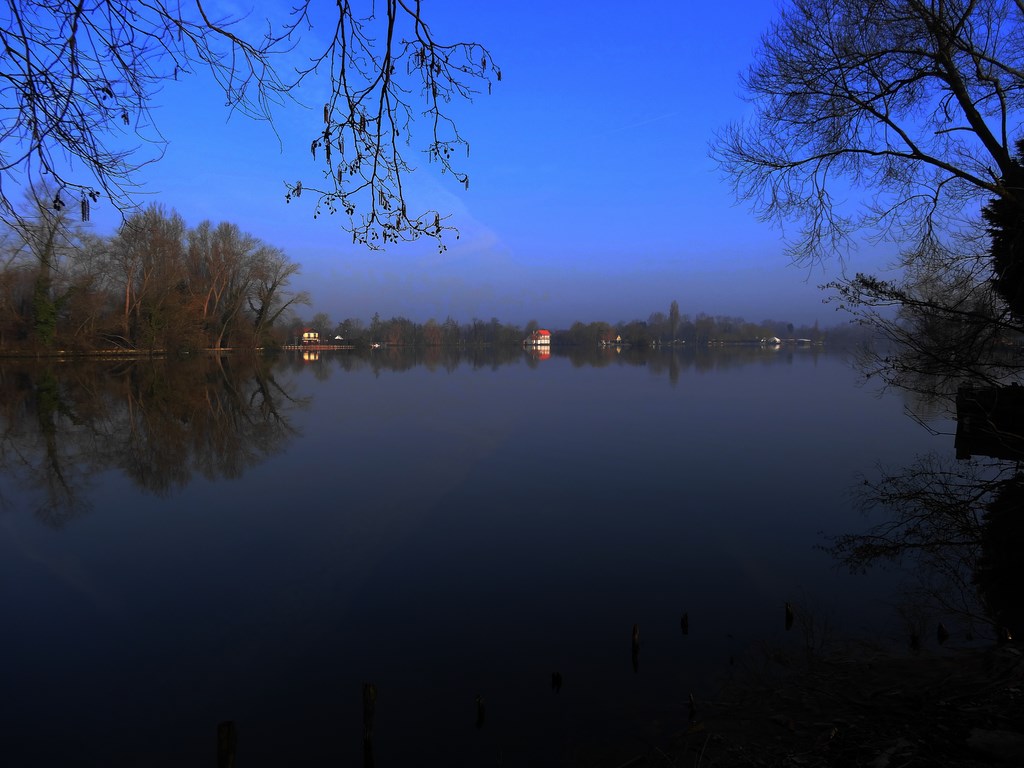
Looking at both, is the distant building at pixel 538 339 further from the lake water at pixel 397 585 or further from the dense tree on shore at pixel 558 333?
the lake water at pixel 397 585

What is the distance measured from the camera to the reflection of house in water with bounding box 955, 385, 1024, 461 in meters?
10.8

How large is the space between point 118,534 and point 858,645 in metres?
8.76

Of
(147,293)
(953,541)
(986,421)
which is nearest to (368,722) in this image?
(953,541)

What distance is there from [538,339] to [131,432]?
403ft

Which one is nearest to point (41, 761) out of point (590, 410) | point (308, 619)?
point (308, 619)

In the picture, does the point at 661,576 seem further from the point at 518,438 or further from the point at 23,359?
the point at 23,359

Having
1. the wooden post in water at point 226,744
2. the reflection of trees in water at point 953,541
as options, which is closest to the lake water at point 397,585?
the reflection of trees in water at point 953,541

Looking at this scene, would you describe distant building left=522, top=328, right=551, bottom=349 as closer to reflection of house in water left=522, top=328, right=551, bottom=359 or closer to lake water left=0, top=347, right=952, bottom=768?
reflection of house in water left=522, top=328, right=551, bottom=359

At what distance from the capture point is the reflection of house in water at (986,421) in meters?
10.8

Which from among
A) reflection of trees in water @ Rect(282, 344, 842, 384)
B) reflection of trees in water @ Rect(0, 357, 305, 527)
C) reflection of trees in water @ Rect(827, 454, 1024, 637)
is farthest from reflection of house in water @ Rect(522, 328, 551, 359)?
reflection of trees in water @ Rect(827, 454, 1024, 637)

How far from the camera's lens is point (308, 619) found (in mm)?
5547

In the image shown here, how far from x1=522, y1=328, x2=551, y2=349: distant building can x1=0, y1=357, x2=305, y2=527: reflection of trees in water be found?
353 feet

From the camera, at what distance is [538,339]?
136000 mm

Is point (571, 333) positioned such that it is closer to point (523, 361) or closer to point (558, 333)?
point (558, 333)
